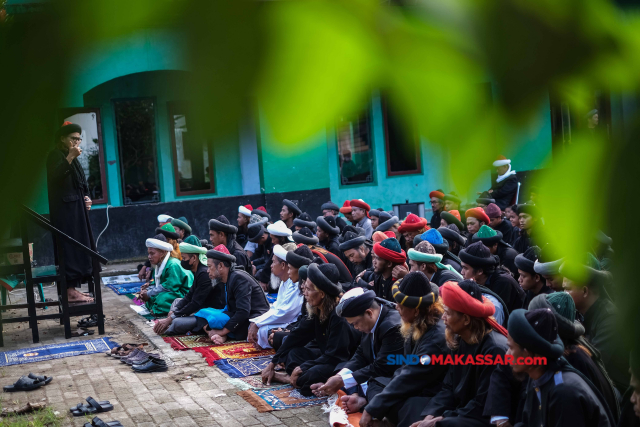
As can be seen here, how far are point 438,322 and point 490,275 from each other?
138 cm

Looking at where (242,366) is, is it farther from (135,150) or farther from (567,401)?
(135,150)

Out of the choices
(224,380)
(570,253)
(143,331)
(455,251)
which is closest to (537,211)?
(570,253)

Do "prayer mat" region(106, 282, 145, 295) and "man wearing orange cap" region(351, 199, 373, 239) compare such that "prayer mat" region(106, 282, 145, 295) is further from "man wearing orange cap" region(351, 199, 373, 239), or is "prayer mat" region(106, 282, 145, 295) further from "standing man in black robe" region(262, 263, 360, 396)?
"standing man in black robe" region(262, 263, 360, 396)

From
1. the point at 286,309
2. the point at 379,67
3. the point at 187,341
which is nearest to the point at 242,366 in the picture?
the point at 286,309

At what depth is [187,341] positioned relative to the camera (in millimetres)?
6793

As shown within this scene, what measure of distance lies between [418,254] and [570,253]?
4552 millimetres

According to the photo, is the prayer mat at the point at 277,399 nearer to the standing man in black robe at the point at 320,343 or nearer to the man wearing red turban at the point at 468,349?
the standing man in black robe at the point at 320,343

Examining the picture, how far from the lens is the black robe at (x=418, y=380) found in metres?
3.89

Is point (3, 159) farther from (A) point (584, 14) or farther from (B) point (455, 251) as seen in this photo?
(B) point (455, 251)

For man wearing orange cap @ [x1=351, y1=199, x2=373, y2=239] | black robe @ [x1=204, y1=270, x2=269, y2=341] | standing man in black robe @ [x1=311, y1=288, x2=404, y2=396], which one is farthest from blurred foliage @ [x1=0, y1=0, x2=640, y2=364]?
man wearing orange cap @ [x1=351, y1=199, x2=373, y2=239]

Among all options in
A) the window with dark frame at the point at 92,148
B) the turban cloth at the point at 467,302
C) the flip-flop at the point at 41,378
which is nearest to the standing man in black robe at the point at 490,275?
the turban cloth at the point at 467,302

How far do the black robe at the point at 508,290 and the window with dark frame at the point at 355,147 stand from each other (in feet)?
14.5

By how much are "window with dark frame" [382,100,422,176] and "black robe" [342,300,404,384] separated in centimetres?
372

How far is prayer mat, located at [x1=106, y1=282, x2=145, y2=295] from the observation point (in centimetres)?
992
